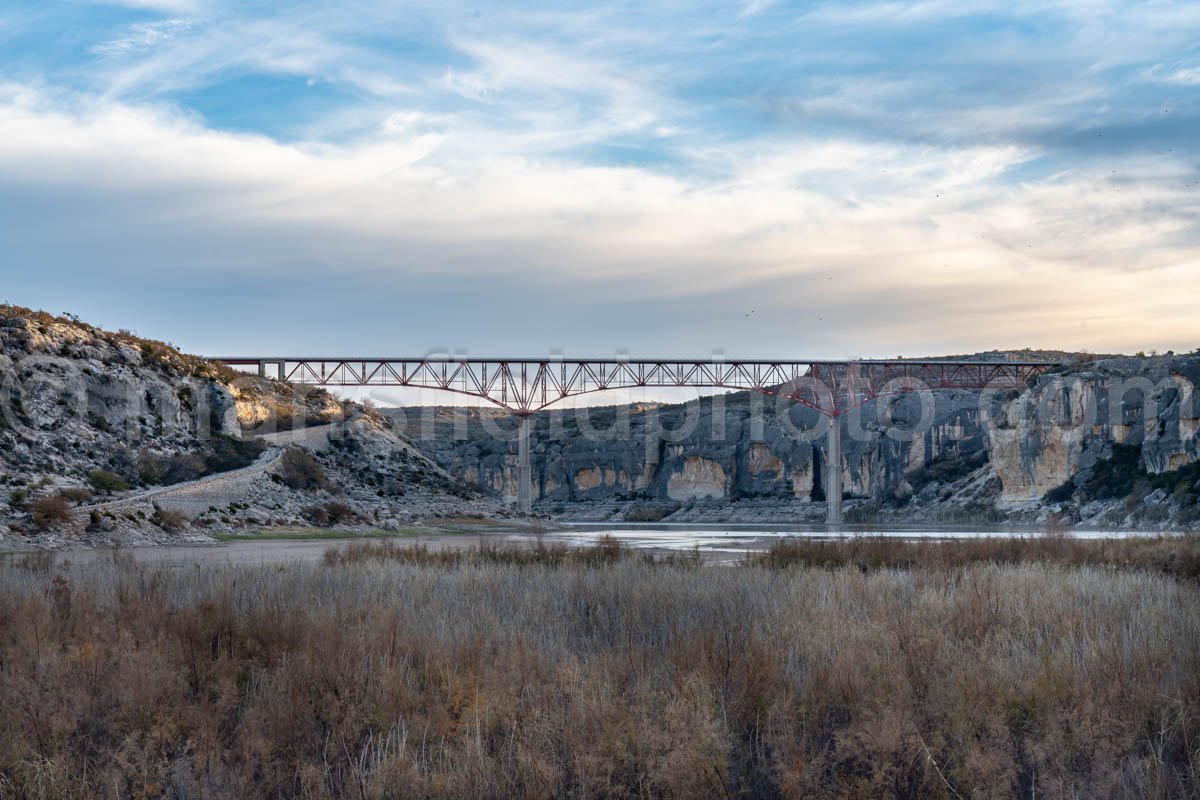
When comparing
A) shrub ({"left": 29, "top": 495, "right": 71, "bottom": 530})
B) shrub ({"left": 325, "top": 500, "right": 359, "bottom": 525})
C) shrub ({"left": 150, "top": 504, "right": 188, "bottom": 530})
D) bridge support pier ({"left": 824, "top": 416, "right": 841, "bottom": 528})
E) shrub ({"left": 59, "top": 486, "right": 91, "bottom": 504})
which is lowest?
bridge support pier ({"left": 824, "top": 416, "right": 841, "bottom": 528})

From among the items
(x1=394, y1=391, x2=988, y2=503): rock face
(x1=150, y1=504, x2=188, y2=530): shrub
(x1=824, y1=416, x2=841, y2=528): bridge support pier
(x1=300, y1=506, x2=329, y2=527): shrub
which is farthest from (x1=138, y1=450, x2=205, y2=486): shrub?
(x1=394, y1=391, x2=988, y2=503): rock face

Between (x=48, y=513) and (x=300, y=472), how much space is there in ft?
46.1

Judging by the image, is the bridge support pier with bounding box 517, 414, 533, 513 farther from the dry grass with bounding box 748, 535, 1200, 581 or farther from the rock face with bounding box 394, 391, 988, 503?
the dry grass with bounding box 748, 535, 1200, 581

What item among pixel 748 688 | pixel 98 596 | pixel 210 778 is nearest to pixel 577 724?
pixel 748 688

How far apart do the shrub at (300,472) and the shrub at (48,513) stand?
1232 centimetres

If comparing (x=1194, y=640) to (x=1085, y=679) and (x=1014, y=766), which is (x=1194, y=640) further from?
(x=1014, y=766)

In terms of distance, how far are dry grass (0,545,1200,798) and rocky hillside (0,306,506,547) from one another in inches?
654

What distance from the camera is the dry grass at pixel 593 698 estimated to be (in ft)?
21.3

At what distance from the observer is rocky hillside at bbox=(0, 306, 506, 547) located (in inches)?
1080

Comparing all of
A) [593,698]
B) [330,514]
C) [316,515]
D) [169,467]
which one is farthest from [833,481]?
[593,698]

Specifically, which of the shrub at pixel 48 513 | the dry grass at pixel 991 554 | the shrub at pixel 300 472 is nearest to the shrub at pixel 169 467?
the shrub at pixel 300 472

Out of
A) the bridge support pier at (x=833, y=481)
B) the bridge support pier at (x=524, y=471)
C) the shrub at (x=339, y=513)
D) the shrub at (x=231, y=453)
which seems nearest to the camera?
the shrub at (x=339, y=513)

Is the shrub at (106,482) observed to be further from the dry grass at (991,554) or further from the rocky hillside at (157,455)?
the dry grass at (991,554)

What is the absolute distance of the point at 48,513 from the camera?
24.7 m
